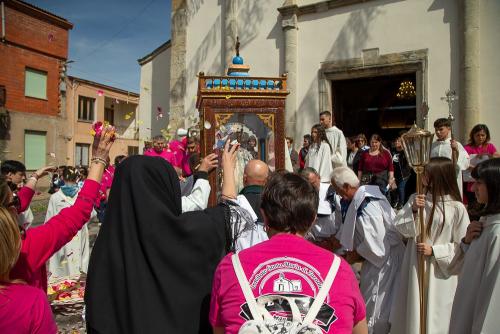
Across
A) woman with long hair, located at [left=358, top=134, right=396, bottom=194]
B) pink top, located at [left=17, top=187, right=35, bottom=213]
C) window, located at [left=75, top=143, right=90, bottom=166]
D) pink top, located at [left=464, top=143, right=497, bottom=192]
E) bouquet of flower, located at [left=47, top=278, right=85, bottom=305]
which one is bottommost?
bouquet of flower, located at [left=47, top=278, right=85, bottom=305]

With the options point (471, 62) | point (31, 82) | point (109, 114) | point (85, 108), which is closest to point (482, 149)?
point (471, 62)

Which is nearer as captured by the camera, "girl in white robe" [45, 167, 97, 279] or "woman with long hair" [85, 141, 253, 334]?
"woman with long hair" [85, 141, 253, 334]

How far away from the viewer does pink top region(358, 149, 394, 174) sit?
851 cm

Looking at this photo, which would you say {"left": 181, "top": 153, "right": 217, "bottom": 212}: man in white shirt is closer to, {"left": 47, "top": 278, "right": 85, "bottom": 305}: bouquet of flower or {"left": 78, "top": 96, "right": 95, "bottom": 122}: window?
{"left": 47, "top": 278, "right": 85, "bottom": 305}: bouquet of flower

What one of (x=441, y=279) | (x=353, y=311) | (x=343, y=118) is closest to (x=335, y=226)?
(x=441, y=279)

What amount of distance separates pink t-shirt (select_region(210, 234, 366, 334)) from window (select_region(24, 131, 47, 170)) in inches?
930

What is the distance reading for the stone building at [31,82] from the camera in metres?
21.0

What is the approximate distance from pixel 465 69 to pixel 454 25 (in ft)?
3.41

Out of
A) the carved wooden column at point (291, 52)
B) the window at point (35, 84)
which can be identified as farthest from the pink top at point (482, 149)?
the window at point (35, 84)

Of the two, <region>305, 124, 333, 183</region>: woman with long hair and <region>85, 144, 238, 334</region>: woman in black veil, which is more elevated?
<region>305, 124, 333, 183</region>: woman with long hair

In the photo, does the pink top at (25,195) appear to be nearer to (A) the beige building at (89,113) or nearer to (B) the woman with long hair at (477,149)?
(B) the woman with long hair at (477,149)

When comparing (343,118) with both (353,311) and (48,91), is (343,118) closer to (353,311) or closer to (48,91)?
(353,311)

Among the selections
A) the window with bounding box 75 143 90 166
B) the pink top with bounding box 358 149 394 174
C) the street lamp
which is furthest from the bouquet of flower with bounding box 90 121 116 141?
the window with bounding box 75 143 90 166

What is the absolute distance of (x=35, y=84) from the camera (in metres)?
22.7
